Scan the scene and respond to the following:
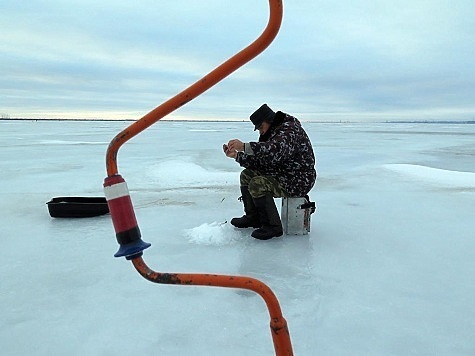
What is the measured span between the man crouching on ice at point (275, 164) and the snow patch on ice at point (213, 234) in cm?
19

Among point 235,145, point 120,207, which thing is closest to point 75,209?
point 235,145

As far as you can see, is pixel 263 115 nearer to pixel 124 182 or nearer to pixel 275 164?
pixel 275 164

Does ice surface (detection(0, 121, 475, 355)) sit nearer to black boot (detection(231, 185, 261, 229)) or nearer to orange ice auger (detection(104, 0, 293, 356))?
black boot (detection(231, 185, 261, 229))

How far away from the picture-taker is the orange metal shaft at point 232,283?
988 mm

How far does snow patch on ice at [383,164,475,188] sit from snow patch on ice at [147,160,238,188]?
2.69 metres

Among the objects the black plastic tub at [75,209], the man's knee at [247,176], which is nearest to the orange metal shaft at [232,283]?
the man's knee at [247,176]

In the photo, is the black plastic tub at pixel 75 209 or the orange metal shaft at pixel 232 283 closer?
the orange metal shaft at pixel 232 283

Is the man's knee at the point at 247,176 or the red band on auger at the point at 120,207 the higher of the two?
the red band on auger at the point at 120,207

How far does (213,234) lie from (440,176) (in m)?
4.20

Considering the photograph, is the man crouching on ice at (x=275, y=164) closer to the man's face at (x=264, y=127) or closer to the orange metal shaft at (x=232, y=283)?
the man's face at (x=264, y=127)

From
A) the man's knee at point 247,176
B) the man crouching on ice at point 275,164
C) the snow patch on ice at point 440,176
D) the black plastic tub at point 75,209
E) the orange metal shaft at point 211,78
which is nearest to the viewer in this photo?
the orange metal shaft at point 211,78

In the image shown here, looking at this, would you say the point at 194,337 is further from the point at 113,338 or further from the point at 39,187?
the point at 39,187

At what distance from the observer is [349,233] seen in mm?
3025

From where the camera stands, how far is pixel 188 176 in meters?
5.80
